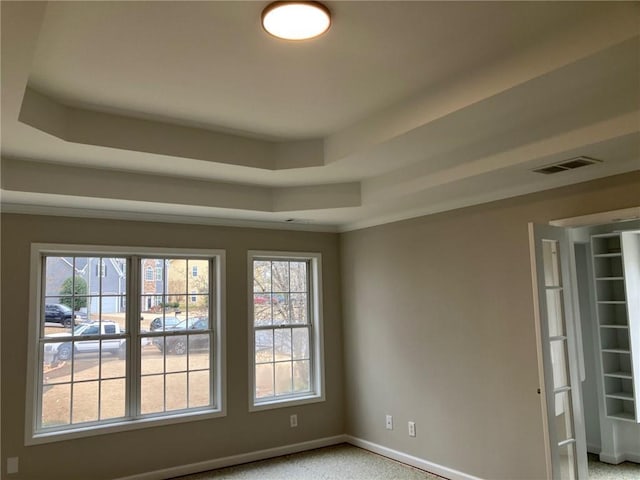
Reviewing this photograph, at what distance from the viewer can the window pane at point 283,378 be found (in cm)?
530

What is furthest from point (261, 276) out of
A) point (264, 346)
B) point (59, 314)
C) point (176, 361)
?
point (59, 314)

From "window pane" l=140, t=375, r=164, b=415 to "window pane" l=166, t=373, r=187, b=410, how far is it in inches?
2.6

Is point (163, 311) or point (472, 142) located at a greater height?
point (472, 142)

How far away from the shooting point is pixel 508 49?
2350mm

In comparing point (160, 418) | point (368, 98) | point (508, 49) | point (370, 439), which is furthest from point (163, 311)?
point (508, 49)

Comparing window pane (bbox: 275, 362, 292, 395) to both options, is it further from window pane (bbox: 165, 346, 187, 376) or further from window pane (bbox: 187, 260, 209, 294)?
window pane (bbox: 187, 260, 209, 294)

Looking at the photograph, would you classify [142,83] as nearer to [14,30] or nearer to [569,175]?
[14,30]

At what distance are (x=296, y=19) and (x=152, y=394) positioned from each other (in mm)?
3690

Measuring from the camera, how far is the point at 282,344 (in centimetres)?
538

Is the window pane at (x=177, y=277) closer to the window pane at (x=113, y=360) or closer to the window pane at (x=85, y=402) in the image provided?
the window pane at (x=113, y=360)

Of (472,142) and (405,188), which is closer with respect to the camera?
(472,142)

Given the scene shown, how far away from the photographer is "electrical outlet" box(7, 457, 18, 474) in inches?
152

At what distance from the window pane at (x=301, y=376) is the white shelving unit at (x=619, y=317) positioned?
2.88m

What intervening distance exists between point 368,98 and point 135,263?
109 inches
